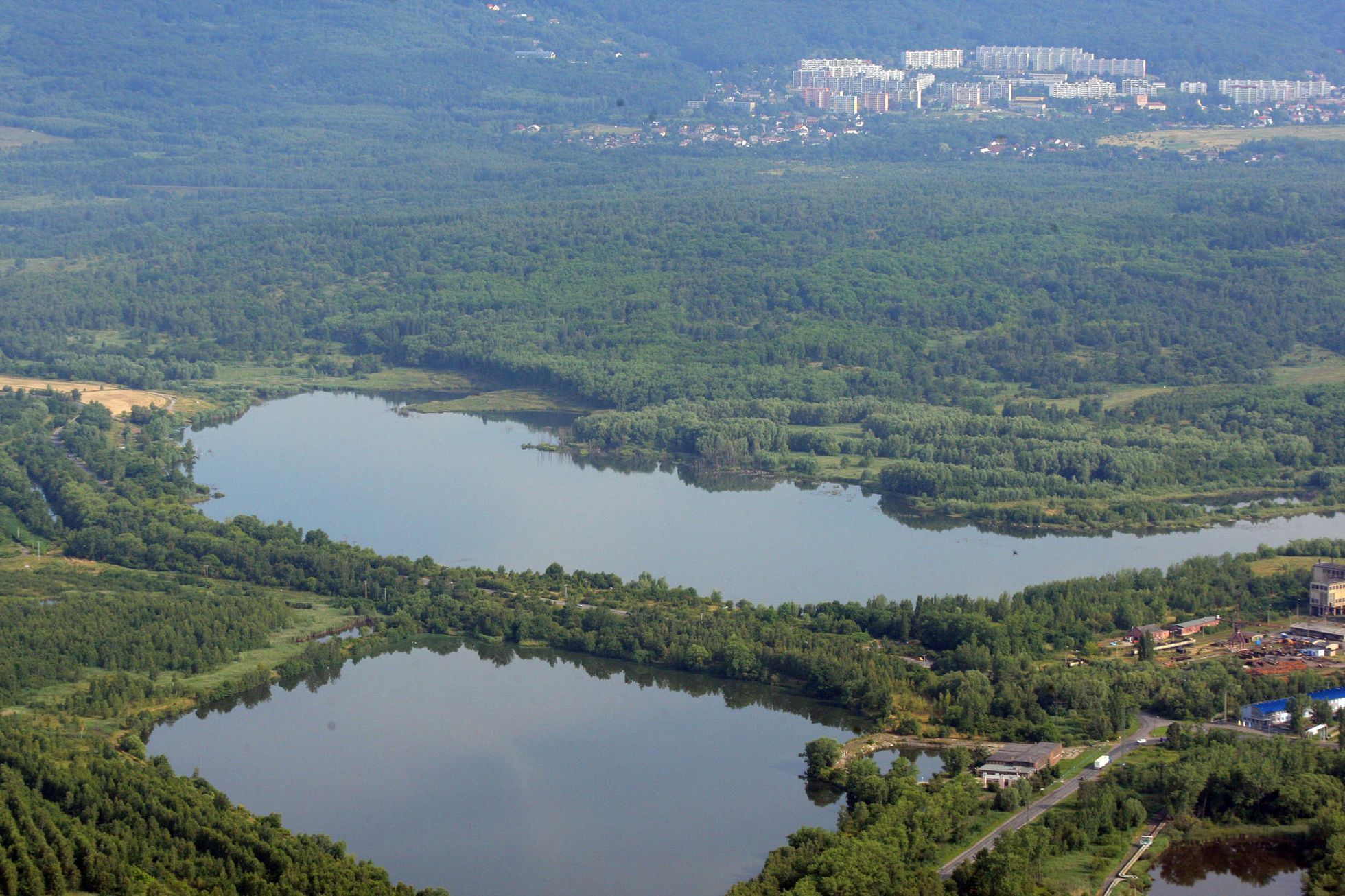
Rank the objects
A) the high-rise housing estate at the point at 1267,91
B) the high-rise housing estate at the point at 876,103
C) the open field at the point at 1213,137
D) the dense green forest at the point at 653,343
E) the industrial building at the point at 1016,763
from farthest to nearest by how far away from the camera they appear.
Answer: the high-rise housing estate at the point at 876,103 < the high-rise housing estate at the point at 1267,91 < the open field at the point at 1213,137 < the dense green forest at the point at 653,343 < the industrial building at the point at 1016,763

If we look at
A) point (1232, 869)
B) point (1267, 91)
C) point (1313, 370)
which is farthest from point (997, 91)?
point (1232, 869)

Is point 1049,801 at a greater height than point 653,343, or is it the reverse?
point 653,343

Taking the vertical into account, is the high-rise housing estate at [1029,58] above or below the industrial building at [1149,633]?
above

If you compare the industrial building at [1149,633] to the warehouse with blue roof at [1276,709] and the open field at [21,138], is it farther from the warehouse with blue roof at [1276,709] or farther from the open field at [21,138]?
the open field at [21,138]

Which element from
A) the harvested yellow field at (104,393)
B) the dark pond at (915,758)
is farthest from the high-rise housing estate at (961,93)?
the dark pond at (915,758)

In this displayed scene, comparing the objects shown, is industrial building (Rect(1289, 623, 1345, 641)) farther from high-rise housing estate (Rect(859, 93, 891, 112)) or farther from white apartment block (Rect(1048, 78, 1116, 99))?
high-rise housing estate (Rect(859, 93, 891, 112))

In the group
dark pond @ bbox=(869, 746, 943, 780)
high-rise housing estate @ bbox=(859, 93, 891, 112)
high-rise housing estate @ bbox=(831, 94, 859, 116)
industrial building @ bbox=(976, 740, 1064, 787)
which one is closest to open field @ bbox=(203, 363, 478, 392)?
dark pond @ bbox=(869, 746, 943, 780)

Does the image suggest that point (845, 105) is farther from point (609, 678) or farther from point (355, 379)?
point (609, 678)
